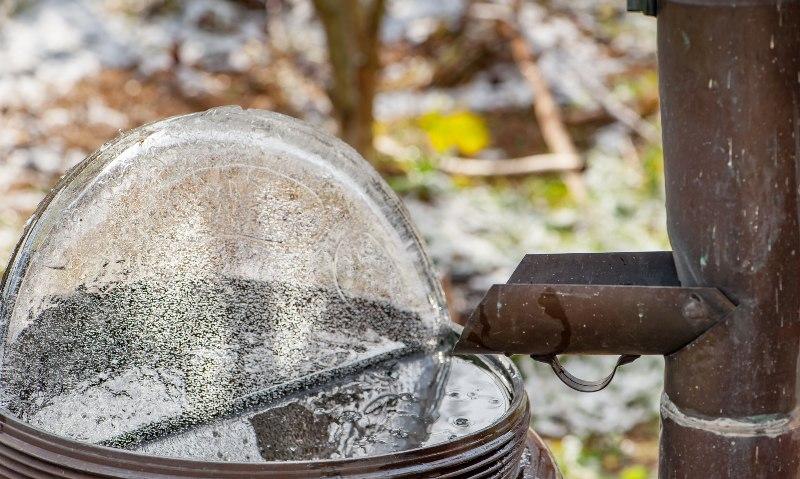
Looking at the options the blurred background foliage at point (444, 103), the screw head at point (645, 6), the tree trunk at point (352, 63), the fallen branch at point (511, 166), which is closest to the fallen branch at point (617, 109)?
the blurred background foliage at point (444, 103)

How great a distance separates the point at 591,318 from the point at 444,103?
19.0 ft

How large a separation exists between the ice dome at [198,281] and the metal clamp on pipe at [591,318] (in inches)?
12.6

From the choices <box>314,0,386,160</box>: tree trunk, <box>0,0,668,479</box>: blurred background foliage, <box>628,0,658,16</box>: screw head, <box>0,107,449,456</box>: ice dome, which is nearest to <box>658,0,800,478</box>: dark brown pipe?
<box>628,0,658,16</box>: screw head

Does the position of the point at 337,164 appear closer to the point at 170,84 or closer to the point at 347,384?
the point at 347,384

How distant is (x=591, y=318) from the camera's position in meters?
1.50

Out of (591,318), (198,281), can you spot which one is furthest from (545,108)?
(591,318)

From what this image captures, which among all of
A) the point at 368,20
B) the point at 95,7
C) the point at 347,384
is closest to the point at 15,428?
the point at 347,384

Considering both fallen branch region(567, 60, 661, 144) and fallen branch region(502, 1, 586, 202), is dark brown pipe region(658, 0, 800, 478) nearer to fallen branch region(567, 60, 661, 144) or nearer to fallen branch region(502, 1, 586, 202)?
fallen branch region(502, 1, 586, 202)

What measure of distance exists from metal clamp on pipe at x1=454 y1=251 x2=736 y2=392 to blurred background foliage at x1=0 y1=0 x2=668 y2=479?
131 inches

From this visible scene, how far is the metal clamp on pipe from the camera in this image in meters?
1.47

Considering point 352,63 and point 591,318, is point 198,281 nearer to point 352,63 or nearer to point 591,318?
point 591,318

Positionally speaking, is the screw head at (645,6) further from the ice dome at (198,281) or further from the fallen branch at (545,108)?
the fallen branch at (545,108)

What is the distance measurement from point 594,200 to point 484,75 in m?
1.69

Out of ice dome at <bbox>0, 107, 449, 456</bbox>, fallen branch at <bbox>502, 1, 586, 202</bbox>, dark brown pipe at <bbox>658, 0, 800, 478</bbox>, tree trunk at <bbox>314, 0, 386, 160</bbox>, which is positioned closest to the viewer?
dark brown pipe at <bbox>658, 0, 800, 478</bbox>
